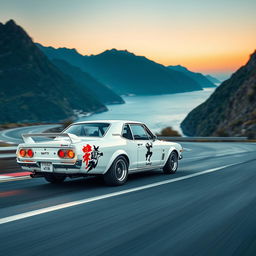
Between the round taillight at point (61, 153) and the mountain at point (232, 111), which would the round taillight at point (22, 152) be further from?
the mountain at point (232, 111)

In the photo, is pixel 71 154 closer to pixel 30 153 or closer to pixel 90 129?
pixel 30 153

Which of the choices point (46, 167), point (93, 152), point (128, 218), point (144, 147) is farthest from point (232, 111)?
point (128, 218)

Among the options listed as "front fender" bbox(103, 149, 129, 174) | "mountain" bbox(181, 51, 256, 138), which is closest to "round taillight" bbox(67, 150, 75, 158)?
"front fender" bbox(103, 149, 129, 174)

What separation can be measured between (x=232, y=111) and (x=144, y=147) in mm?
62746

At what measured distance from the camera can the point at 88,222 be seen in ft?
16.8

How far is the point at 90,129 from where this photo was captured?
8836 mm

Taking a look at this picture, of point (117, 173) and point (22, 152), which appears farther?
point (117, 173)

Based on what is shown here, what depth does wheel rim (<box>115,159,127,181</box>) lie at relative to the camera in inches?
333

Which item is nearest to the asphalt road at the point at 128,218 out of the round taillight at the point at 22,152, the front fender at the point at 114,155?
the front fender at the point at 114,155

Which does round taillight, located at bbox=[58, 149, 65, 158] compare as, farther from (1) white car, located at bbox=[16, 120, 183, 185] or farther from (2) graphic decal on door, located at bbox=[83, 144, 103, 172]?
(2) graphic decal on door, located at bbox=[83, 144, 103, 172]

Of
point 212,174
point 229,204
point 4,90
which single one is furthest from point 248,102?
point 4,90

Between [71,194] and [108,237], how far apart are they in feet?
9.80

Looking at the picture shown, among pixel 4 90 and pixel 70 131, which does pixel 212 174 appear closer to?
pixel 70 131

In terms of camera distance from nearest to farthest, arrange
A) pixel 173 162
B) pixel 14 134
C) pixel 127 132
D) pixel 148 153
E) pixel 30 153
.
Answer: pixel 30 153 < pixel 127 132 < pixel 148 153 < pixel 173 162 < pixel 14 134
